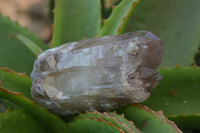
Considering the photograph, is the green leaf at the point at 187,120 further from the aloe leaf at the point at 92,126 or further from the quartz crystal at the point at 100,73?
the aloe leaf at the point at 92,126

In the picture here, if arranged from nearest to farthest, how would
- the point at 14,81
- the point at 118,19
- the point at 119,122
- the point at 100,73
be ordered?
the point at 119,122
the point at 100,73
the point at 14,81
the point at 118,19

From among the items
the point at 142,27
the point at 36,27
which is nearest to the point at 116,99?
the point at 142,27

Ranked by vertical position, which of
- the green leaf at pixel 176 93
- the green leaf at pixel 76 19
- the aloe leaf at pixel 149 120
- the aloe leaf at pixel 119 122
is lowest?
the green leaf at pixel 176 93

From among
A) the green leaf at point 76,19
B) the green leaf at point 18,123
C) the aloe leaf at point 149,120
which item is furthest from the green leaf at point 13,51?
the aloe leaf at point 149,120

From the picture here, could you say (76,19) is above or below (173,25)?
above

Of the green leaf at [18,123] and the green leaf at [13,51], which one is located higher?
the green leaf at [13,51]

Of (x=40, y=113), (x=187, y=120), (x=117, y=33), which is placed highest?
(x=117, y=33)

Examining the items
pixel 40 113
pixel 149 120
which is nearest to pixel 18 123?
pixel 40 113

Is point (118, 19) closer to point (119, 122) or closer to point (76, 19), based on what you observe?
point (76, 19)

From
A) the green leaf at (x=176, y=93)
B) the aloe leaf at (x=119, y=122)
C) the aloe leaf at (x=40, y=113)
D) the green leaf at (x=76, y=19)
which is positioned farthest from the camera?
the green leaf at (x=76, y=19)
